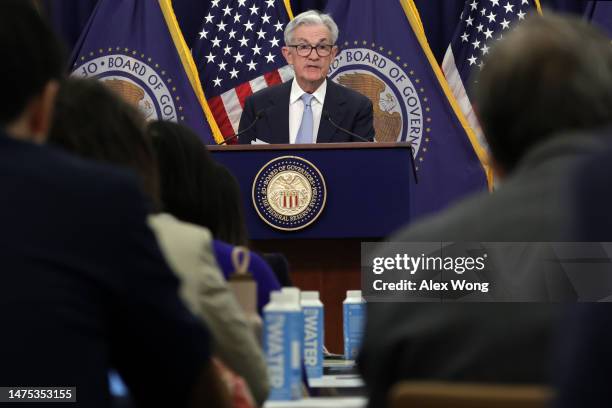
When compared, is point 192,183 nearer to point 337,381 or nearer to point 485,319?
point 337,381

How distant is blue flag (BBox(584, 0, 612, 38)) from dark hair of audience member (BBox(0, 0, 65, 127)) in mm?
7252

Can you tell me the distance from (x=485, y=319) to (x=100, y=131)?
0.86m

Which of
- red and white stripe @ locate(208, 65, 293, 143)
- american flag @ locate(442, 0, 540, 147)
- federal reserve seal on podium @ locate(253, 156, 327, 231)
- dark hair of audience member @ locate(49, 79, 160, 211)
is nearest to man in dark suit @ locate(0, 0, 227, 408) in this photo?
dark hair of audience member @ locate(49, 79, 160, 211)

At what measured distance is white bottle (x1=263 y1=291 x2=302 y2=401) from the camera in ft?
6.95

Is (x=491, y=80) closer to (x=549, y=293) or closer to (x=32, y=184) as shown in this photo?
(x=549, y=293)

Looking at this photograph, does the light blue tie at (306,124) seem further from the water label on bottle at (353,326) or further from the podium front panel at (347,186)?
the water label on bottle at (353,326)

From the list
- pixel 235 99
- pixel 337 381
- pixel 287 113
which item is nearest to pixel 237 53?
pixel 235 99

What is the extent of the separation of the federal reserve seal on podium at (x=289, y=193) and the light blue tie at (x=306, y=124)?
139 centimetres

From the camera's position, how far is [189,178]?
7.54 ft

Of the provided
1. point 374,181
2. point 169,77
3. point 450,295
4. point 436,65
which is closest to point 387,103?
point 436,65

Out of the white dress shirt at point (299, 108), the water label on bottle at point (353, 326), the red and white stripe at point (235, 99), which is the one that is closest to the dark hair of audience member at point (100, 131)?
the water label on bottle at point (353, 326)

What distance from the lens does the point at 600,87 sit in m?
1.18

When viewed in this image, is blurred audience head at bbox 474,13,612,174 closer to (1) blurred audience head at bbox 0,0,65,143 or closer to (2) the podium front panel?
(1) blurred audience head at bbox 0,0,65,143

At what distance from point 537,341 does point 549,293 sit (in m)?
0.08
